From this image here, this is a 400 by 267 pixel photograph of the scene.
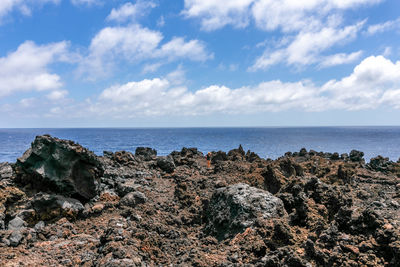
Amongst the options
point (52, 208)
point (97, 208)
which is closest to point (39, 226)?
→ point (52, 208)

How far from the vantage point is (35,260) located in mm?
6363

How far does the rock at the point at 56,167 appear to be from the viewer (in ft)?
34.5

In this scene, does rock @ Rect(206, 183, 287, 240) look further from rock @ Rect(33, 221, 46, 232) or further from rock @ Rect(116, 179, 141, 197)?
rock @ Rect(33, 221, 46, 232)

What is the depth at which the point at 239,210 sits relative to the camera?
883cm

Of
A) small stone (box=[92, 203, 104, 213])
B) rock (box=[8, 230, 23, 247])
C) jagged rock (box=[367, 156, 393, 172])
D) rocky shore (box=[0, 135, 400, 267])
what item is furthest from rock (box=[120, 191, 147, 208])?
jagged rock (box=[367, 156, 393, 172])

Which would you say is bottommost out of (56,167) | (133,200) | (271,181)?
(133,200)

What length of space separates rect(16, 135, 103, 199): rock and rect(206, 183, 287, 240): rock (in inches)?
221

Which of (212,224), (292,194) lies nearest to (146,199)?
(212,224)

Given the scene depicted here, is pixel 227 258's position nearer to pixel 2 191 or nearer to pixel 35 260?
pixel 35 260

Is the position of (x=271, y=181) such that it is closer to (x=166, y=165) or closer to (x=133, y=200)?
(x=166, y=165)

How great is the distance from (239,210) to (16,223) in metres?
7.39

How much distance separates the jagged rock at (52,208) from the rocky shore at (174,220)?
0.03 m

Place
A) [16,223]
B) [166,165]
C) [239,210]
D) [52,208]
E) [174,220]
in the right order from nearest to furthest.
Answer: [16,223] → [239,210] → [52,208] → [174,220] → [166,165]

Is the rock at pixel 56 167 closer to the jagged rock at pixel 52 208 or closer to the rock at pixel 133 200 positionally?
the jagged rock at pixel 52 208
